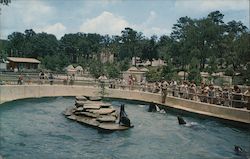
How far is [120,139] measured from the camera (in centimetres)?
1862

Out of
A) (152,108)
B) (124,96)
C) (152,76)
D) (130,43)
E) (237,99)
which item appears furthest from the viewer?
(130,43)

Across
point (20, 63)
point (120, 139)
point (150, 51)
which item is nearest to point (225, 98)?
point (120, 139)

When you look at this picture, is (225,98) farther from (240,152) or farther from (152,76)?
(152,76)

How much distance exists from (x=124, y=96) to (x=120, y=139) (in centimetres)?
1658

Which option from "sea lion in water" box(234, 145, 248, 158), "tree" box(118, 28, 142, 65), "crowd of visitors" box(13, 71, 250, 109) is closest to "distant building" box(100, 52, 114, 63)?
"tree" box(118, 28, 142, 65)

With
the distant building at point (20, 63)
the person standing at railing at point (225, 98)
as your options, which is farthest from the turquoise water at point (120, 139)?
the distant building at point (20, 63)

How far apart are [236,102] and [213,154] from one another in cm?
696

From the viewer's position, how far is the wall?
881 inches

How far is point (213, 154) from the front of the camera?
53.3ft

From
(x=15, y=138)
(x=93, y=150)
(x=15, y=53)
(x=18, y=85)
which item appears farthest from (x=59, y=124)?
(x=15, y=53)

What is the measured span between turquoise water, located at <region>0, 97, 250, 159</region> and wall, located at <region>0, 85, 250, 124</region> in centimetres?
69

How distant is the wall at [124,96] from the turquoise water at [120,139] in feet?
2.26

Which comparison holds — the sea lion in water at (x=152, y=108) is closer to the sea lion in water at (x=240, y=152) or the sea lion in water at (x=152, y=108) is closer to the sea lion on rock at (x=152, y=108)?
the sea lion on rock at (x=152, y=108)

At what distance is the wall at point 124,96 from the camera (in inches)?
881
